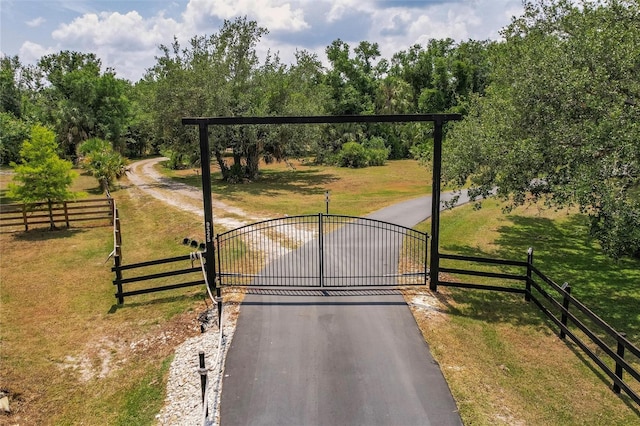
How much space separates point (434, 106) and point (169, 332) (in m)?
60.0

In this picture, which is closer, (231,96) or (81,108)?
(231,96)

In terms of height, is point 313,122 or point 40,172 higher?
point 313,122

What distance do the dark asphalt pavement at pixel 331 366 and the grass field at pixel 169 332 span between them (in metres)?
0.60

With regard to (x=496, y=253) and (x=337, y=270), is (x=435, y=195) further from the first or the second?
(x=496, y=253)

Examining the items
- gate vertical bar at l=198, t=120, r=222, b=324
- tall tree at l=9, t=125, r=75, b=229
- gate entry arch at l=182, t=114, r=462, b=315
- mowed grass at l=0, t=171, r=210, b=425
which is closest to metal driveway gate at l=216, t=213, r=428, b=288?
gate vertical bar at l=198, t=120, r=222, b=324

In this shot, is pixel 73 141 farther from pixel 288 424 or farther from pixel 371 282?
pixel 288 424

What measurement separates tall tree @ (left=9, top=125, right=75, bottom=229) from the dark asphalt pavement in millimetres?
14715

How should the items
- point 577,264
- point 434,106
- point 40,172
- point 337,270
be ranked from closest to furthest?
point 337,270
point 577,264
point 40,172
point 434,106

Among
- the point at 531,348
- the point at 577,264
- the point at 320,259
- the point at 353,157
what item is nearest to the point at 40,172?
the point at 320,259

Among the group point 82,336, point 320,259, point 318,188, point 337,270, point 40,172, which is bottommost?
point 82,336

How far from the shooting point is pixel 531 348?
9.83m

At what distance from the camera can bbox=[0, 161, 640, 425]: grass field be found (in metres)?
7.90

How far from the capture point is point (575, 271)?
1566 cm

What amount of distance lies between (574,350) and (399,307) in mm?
3957
